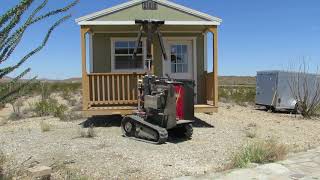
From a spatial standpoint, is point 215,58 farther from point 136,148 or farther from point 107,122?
point 136,148

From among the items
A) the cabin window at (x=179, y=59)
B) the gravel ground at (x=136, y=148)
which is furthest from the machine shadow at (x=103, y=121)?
the cabin window at (x=179, y=59)

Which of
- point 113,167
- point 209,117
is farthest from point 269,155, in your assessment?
point 209,117

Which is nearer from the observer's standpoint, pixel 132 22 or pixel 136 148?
pixel 136 148

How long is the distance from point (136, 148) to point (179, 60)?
285 inches

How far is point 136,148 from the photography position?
10.9 metres

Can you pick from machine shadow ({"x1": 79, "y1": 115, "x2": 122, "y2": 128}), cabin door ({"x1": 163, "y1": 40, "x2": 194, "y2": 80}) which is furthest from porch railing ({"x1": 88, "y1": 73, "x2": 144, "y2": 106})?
cabin door ({"x1": 163, "y1": 40, "x2": 194, "y2": 80})

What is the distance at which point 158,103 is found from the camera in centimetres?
1157

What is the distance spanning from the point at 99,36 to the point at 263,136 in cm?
687

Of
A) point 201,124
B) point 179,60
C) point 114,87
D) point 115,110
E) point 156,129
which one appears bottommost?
point 201,124

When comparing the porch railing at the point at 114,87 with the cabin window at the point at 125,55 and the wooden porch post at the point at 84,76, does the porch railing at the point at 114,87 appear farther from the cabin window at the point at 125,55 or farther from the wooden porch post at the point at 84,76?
the cabin window at the point at 125,55

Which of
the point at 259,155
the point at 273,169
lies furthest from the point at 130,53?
the point at 273,169

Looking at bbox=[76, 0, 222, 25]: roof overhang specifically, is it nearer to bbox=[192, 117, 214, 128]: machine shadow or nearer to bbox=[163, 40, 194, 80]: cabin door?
bbox=[163, 40, 194, 80]: cabin door

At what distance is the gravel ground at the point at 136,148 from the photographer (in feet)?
29.0

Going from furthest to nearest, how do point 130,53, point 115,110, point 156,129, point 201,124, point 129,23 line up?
point 130,53 < point 201,124 < point 129,23 < point 115,110 < point 156,129
